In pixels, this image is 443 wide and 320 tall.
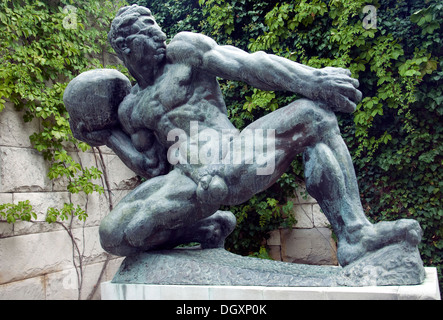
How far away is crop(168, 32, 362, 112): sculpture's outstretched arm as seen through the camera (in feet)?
5.78

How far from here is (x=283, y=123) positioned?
1832 millimetres

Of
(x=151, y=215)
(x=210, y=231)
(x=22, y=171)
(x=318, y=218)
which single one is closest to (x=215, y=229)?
(x=210, y=231)

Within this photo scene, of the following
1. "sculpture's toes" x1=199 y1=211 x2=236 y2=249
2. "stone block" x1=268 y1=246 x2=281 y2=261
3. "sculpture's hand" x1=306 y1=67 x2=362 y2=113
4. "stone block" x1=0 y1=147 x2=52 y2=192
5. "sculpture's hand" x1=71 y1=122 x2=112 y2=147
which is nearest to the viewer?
"sculpture's hand" x1=306 y1=67 x2=362 y2=113

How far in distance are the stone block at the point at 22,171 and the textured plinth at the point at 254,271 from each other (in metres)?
1.71

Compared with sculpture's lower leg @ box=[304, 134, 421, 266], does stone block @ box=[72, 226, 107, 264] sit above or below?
below

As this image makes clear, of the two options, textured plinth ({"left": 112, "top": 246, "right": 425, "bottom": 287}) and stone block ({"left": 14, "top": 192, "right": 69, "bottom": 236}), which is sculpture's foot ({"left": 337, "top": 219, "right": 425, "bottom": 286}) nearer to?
textured plinth ({"left": 112, "top": 246, "right": 425, "bottom": 287})

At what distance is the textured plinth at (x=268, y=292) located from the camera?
1443 millimetres

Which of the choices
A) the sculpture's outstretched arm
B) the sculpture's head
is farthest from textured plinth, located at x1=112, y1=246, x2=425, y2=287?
the sculpture's head

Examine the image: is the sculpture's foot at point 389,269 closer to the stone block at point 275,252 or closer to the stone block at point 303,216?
the stone block at point 303,216

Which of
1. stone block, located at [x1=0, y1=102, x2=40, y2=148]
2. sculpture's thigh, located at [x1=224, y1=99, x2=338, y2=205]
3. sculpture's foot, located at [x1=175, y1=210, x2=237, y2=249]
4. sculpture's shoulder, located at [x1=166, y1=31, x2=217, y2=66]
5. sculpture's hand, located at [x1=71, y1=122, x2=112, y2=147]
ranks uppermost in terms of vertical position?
sculpture's shoulder, located at [x1=166, y1=31, x2=217, y2=66]

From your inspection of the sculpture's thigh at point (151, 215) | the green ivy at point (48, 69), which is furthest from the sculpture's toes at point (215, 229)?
the green ivy at point (48, 69)

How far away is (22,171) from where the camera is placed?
3.30 metres

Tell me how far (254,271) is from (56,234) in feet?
7.88

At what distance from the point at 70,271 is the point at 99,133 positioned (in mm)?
1963
